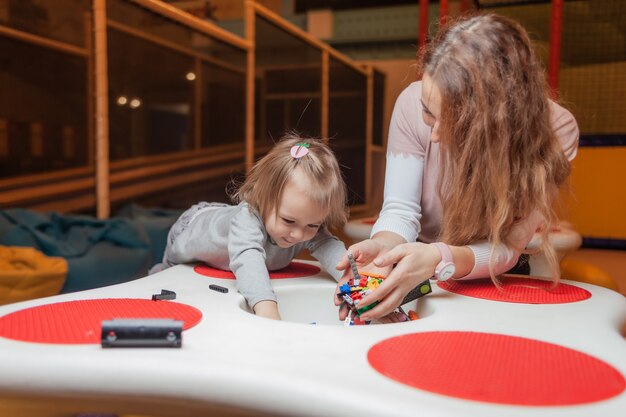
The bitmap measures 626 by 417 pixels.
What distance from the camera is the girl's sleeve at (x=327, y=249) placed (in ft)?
3.23

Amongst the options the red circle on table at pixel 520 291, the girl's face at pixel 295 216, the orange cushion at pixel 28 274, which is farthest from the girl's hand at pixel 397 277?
the orange cushion at pixel 28 274

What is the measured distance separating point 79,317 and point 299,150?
18.5 inches

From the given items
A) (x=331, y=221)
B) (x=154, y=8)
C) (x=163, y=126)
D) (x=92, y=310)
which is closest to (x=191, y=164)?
(x=163, y=126)

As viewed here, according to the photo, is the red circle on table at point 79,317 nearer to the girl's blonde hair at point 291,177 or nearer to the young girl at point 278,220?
the young girl at point 278,220

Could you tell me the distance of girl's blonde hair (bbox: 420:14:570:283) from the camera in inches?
30.2

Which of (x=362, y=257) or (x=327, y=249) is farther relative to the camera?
(x=327, y=249)

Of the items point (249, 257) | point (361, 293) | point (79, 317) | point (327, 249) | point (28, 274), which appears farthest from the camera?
point (28, 274)

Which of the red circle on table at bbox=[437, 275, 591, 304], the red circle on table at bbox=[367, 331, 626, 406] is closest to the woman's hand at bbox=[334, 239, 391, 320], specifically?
the red circle on table at bbox=[437, 275, 591, 304]

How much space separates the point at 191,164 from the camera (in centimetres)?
238

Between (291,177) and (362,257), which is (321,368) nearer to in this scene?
(362,257)

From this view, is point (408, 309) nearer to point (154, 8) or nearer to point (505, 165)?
point (505, 165)

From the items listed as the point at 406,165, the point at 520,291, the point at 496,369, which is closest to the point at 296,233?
the point at 406,165

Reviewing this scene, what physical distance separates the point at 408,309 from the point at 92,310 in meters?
0.46

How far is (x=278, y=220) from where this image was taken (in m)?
0.94
